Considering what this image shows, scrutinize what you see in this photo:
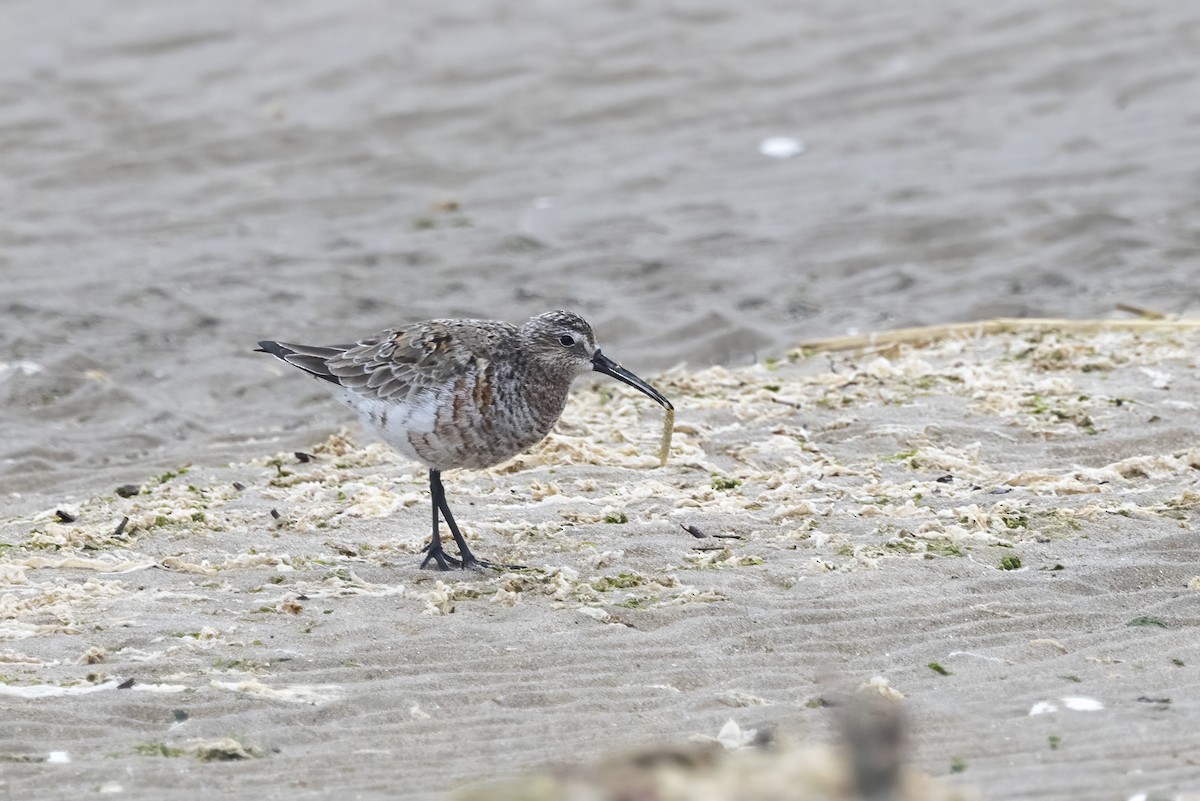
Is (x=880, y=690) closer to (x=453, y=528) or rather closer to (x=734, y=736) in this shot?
(x=734, y=736)

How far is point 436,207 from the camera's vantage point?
15062mm

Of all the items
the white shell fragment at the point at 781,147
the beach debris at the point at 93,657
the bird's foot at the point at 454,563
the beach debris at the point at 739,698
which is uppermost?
the beach debris at the point at 93,657

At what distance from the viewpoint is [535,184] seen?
50.6 feet

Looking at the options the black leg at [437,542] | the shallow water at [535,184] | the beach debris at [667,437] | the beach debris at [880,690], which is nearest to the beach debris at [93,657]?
the black leg at [437,542]

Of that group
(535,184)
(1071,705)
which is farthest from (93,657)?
(535,184)

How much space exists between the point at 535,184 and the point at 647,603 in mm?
9372

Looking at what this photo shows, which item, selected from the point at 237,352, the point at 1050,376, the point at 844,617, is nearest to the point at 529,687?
the point at 844,617

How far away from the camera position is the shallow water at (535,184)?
1208 centimetres

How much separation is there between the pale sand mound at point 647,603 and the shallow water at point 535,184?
2.23 meters

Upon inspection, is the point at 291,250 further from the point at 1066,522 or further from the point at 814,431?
the point at 1066,522

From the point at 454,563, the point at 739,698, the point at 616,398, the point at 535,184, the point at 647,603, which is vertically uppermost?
the point at 739,698

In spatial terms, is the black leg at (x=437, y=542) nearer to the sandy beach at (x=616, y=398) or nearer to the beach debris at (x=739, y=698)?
the sandy beach at (x=616, y=398)

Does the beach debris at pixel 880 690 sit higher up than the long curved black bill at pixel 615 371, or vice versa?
the long curved black bill at pixel 615 371

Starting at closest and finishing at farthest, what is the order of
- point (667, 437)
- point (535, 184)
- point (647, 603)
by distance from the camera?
point (647, 603), point (667, 437), point (535, 184)
